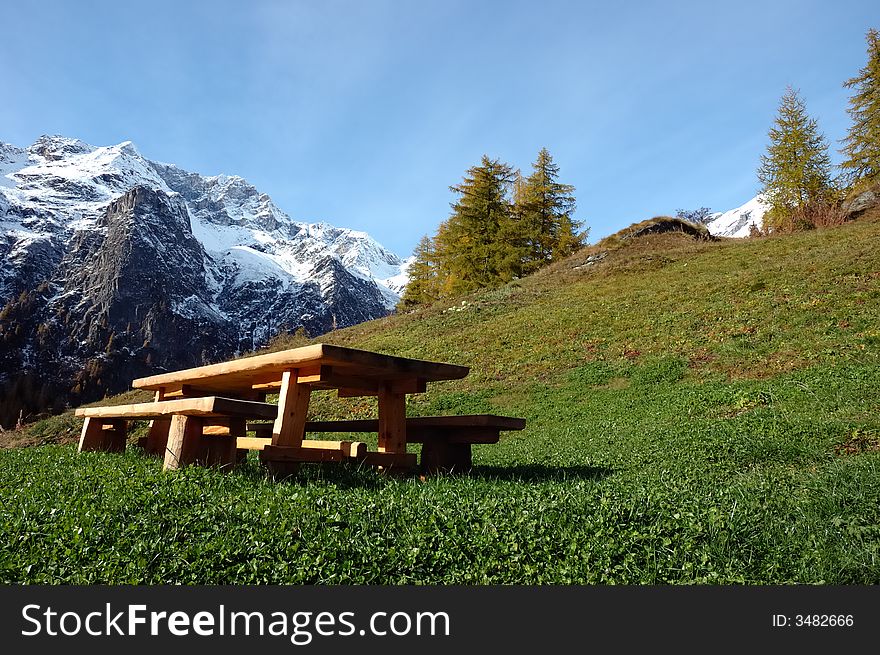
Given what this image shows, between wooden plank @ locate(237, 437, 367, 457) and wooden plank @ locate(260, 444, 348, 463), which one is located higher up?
wooden plank @ locate(237, 437, 367, 457)

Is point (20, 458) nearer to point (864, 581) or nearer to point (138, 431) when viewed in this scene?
point (864, 581)

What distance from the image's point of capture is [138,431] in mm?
17141

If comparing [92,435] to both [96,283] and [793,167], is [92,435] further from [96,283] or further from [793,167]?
[96,283]

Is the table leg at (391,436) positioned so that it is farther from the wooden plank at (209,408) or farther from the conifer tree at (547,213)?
the conifer tree at (547,213)

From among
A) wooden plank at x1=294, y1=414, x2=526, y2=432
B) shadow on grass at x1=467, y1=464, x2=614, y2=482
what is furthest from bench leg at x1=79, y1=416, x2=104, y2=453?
shadow on grass at x1=467, y1=464, x2=614, y2=482

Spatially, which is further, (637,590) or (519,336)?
(519,336)

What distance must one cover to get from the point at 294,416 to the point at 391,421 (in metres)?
1.22

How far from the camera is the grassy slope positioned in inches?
130

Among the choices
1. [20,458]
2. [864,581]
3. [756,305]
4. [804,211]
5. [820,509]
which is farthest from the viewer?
[804,211]

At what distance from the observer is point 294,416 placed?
5555 millimetres

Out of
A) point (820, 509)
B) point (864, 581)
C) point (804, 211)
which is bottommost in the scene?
point (864, 581)

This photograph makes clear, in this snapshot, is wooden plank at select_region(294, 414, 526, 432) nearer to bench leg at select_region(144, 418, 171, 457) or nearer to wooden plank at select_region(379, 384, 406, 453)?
wooden plank at select_region(379, 384, 406, 453)

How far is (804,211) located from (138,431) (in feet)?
119

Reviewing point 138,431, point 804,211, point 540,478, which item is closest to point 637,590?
point 540,478
